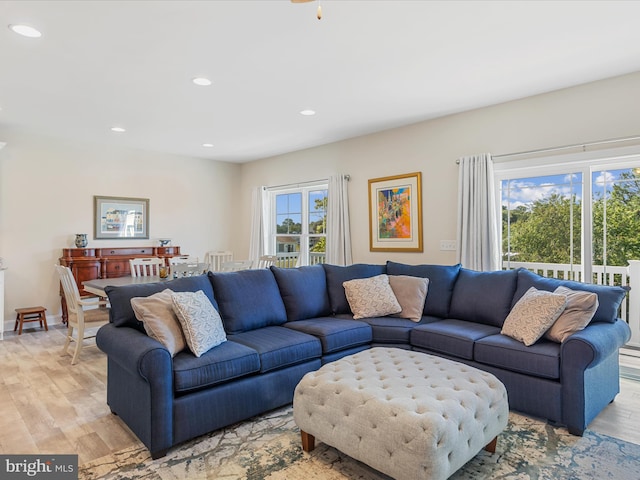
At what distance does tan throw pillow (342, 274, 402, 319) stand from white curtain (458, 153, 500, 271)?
105cm

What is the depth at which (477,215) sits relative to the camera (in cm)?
425

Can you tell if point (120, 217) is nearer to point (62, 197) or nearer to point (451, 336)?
point (62, 197)

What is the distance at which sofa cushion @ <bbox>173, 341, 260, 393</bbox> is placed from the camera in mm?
2332

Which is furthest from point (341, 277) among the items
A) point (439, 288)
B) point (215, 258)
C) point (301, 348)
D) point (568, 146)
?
point (215, 258)

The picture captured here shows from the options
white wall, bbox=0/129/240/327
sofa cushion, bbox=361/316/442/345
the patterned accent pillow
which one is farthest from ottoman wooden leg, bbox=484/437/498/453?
white wall, bbox=0/129/240/327

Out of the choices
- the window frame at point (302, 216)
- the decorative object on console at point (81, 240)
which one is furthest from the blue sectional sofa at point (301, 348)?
the decorative object on console at point (81, 240)

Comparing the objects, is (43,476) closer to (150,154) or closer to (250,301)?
(250,301)

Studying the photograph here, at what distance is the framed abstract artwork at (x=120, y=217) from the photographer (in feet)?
19.4

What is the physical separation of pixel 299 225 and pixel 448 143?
2884 millimetres

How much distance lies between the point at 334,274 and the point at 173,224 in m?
3.76

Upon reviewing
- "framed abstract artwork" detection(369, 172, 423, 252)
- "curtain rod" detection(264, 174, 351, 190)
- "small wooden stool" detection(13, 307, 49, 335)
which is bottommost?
"small wooden stool" detection(13, 307, 49, 335)

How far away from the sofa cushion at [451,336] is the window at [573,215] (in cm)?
123

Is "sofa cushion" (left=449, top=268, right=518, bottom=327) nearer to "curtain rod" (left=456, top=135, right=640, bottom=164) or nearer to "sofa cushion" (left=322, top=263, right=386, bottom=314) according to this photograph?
"sofa cushion" (left=322, top=263, right=386, bottom=314)

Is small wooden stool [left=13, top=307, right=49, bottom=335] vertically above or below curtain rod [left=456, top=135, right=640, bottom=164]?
below
